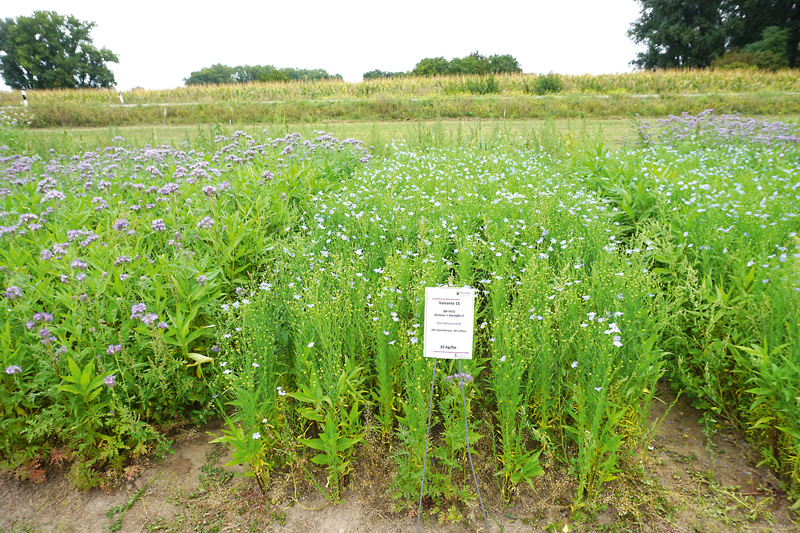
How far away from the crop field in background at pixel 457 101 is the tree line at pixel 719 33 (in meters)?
8.70

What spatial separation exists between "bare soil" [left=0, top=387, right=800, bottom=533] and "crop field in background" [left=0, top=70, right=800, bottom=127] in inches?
416

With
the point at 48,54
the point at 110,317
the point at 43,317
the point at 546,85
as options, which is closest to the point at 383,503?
the point at 110,317

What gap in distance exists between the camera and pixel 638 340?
9.12 ft

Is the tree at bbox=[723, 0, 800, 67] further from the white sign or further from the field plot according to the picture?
the white sign

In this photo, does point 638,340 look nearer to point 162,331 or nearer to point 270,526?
point 270,526

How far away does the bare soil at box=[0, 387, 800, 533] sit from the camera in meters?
2.40

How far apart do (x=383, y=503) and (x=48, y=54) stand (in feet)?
200

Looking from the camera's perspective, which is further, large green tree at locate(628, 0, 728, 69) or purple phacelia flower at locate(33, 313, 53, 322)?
large green tree at locate(628, 0, 728, 69)

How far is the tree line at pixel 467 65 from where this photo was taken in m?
39.8

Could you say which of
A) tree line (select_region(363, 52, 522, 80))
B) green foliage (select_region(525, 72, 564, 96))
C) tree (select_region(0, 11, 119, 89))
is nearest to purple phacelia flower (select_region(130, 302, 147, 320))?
green foliage (select_region(525, 72, 564, 96))

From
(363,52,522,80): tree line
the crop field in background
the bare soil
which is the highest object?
(363,52,522,80): tree line

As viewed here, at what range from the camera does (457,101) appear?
1803 centimetres

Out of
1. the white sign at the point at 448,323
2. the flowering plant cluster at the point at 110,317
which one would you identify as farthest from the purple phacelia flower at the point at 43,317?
the white sign at the point at 448,323

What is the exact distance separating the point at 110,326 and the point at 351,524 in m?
2.10
